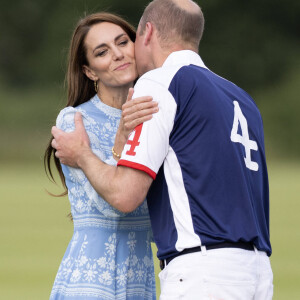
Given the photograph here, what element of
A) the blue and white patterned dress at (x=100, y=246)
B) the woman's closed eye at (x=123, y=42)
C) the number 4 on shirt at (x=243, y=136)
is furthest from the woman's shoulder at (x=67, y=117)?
the number 4 on shirt at (x=243, y=136)

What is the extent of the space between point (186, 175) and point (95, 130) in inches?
30.5

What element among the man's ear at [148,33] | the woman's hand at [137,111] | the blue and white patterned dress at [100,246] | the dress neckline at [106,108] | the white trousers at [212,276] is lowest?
the white trousers at [212,276]

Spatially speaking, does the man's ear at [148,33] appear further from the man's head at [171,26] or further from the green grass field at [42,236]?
the green grass field at [42,236]

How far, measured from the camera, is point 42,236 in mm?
12703

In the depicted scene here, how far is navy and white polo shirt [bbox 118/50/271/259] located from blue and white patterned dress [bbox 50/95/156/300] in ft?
1.42

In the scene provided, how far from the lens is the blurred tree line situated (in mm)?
38062

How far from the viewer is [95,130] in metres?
4.02

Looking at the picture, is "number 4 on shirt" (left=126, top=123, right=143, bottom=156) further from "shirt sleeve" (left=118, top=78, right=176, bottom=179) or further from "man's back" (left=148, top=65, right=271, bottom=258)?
"man's back" (left=148, top=65, right=271, bottom=258)

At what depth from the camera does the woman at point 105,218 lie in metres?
3.86

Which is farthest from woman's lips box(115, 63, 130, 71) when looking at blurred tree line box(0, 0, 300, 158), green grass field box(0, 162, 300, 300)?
blurred tree line box(0, 0, 300, 158)

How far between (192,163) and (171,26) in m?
0.61

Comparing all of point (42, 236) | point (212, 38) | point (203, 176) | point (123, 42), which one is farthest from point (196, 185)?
point (212, 38)

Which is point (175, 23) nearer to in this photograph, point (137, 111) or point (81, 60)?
point (137, 111)

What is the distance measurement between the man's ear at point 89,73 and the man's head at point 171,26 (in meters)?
0.63
